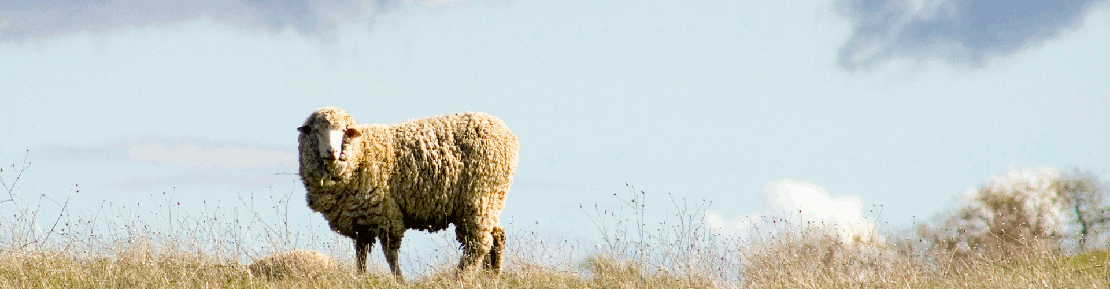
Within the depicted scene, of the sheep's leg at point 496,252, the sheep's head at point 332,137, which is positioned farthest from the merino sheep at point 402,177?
the sheep's leg at point 496,252

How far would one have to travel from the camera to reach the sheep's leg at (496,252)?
8.75 m

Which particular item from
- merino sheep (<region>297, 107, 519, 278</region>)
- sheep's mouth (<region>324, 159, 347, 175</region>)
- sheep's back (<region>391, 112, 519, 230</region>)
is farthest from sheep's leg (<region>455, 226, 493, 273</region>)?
sheep's mouth (<region>324, 159, 347, 175</region>)

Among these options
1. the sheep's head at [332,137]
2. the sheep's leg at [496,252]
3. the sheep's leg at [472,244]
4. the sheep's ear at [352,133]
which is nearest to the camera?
the sheep's head at [332,137]

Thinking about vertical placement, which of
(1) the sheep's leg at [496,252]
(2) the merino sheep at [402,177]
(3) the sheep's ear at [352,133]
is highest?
(3) the sheep's ear at [352,133]

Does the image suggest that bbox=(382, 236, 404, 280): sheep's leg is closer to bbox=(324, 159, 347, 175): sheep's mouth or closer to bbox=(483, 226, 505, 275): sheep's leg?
bbox=(324, 159, 347, 175): sheep's mouth

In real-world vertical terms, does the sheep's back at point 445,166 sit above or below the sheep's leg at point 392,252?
above

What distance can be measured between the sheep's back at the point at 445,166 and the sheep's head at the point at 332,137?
48cm

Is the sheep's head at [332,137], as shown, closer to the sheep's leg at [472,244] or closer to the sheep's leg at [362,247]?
the sheep's leg at [362,247]

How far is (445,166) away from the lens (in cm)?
829

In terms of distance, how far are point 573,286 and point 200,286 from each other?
3326 mm

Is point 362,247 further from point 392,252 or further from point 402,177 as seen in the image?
point 402,177

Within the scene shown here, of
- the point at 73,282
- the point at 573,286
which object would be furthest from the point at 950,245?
Result: the point at 73,282

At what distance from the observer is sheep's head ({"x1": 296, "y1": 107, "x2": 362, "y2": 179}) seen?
7.98 m

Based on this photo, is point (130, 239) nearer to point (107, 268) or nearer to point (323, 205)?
point (107, 268)
